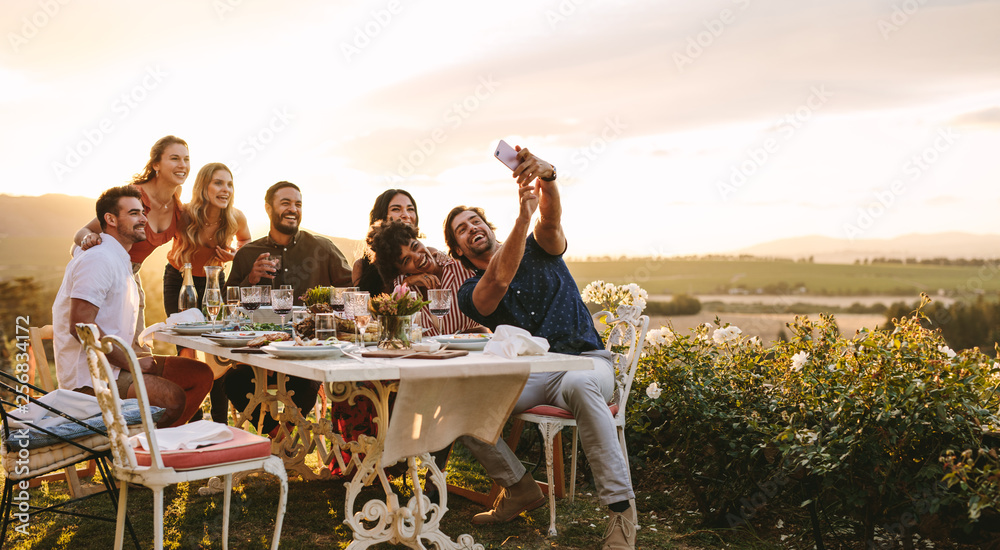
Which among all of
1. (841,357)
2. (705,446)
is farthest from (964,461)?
(705,446)

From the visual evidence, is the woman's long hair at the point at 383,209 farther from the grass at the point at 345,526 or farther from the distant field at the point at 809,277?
the distant field at the point at 809,277

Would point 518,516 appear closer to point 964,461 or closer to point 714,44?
point 964,461

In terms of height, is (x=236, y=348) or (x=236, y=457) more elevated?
Result: (x=236, y=348)

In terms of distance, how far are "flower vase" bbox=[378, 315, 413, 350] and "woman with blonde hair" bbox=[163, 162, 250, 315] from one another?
2522mm

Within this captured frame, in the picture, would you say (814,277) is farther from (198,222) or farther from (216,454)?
(216,454)

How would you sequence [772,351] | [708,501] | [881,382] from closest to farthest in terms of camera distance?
[881,382] → [708,501] → [772,351]

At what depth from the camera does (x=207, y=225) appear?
4648 mm

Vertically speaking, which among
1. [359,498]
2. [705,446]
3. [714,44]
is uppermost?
[714,44]

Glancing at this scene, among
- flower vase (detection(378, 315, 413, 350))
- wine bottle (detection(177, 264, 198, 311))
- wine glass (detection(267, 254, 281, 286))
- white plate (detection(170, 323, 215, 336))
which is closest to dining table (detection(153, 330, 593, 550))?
flower vase (detection(378, 315, 413, 350))

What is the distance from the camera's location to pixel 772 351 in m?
3.39

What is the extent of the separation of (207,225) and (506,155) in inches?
101

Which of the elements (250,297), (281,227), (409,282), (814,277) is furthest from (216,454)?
(814,277)

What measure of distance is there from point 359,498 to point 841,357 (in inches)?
91.2

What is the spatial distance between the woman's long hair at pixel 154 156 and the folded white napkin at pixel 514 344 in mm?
3137
